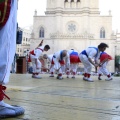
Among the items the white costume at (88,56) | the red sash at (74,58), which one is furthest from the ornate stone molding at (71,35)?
the white costume at (88,56)

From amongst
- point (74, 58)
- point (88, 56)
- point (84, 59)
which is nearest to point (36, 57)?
point (74, 58)

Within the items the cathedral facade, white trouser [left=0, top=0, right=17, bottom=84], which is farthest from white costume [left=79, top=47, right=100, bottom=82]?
the cathedral facade

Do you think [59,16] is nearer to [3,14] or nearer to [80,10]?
[80,10]

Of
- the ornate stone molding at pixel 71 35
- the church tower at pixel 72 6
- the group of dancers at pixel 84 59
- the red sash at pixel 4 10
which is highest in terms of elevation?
the church tower at pixel 72 6

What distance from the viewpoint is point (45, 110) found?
6.77ft

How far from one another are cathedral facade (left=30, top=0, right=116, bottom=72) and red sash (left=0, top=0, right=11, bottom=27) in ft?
133

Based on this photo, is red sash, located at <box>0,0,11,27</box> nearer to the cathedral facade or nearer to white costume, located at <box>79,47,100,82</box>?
white costume, located at <box>79,47,100,82</box>

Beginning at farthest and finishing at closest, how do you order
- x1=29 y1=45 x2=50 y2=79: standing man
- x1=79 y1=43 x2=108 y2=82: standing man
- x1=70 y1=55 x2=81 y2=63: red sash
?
x1=70 y1=55 x2=81 y2=63: red sash
x1=29 y1=45 x2=50 y2=79: standing man
x1=79 y1=43 x2=108 y2=82: standing man

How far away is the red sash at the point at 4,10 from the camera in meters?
1.79

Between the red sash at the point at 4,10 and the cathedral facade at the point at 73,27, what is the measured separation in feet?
133

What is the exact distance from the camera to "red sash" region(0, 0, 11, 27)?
179 centimetres

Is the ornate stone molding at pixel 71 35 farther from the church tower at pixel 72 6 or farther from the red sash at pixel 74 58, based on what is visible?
the red sash at pixel 74 58

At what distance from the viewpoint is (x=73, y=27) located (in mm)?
43781

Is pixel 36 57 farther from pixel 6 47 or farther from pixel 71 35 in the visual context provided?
pixel 71 35
